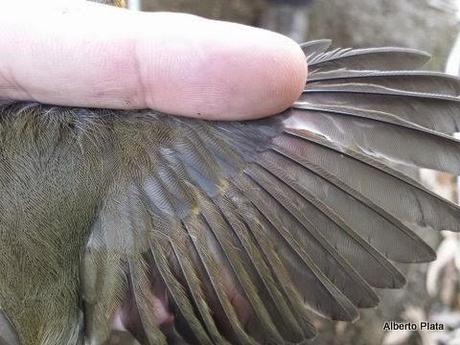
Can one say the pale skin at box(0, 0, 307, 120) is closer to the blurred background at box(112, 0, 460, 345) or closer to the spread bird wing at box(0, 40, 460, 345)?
the spread bird wing at box(0, 40, 460, 345)

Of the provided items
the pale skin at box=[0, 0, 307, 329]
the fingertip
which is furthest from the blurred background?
the fingertip

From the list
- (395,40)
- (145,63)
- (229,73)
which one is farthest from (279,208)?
(395,40)

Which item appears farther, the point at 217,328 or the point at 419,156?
the point at 217,328

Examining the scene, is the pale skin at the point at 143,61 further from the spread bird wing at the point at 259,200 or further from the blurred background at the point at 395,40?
the blurred background at the point at 395,40

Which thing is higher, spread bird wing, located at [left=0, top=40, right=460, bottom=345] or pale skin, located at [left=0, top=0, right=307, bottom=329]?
pale skin, located at [left=0, top=0, right=307, bottom=329]

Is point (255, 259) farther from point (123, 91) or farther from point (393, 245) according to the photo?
point (123, 91)

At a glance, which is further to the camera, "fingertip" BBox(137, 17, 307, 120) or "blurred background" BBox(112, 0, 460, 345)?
"blurred background" BBox(112, 0, 460, 345)

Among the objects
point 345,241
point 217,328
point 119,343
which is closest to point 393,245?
point 345,241
